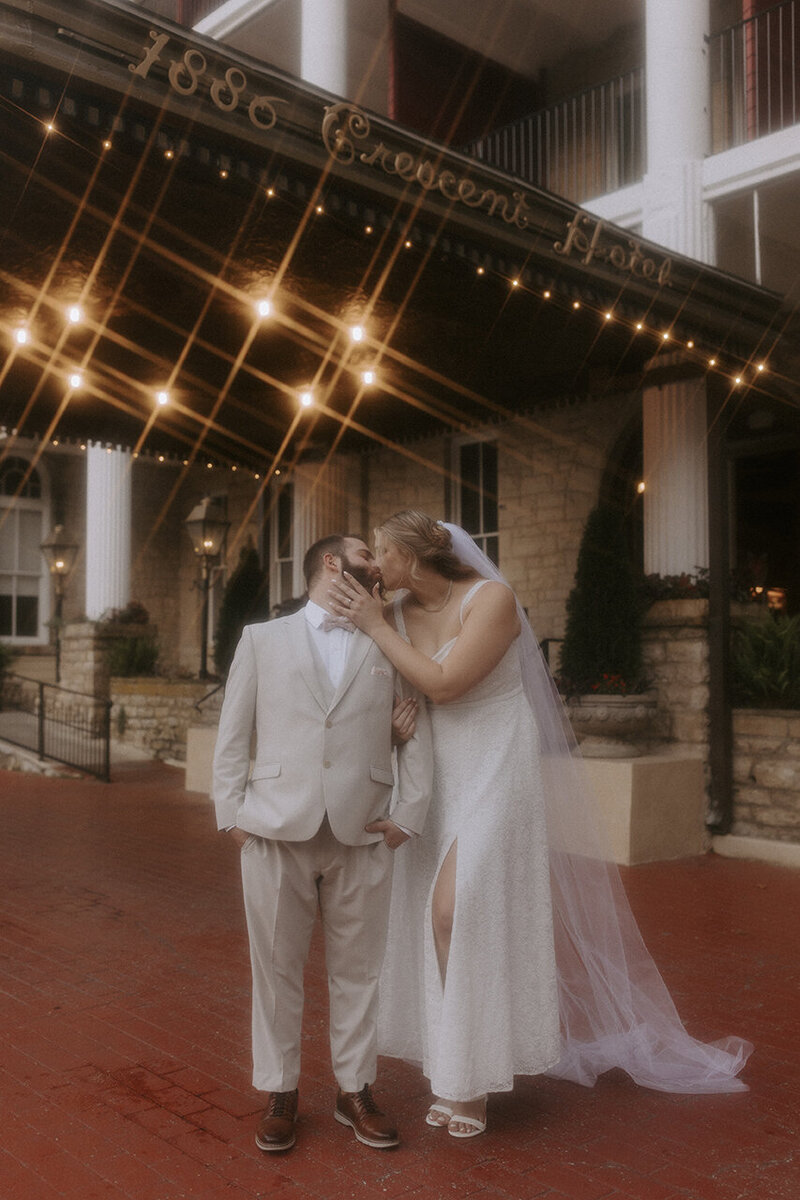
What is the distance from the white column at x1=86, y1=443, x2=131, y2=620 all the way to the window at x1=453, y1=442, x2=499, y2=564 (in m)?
6.05

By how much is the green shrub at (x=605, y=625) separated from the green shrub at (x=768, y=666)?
30.9 inches

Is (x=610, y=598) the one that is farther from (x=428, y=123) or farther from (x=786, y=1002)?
(x=428, y=123)

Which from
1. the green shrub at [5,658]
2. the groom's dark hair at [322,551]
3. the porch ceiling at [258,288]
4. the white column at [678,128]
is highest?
the white column at [678,128]

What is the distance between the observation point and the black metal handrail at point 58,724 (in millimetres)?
13656

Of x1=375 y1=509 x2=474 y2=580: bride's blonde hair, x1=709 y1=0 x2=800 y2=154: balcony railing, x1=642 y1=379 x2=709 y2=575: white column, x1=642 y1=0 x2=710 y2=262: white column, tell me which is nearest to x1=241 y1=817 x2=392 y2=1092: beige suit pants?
x1=375 y1=509 x2=474 y2=580: bride's blonde hair

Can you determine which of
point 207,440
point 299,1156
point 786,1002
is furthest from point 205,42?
point 207,440

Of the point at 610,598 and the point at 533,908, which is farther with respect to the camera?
the point at 610,598

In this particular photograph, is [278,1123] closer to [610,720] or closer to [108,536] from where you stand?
[610,720]

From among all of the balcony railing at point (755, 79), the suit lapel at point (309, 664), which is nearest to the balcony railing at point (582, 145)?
the balcony railing at point (755, 79)

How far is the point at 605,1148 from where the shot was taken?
319 cm

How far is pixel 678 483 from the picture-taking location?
356 inches

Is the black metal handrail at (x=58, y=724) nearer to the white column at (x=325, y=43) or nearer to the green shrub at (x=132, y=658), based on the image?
the green shrub at (x=132, y=658)

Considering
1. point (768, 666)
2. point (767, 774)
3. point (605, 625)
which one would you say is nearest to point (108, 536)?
point (605, 625)

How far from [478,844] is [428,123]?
12.5 metres
